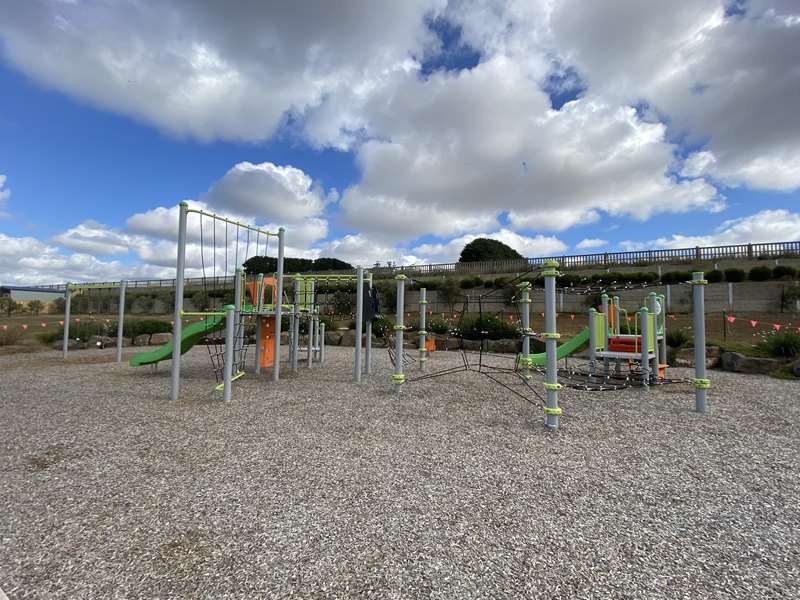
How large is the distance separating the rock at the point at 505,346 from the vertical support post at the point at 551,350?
→ 8.06 metres

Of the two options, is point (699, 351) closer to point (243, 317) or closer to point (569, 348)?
point (569, 348)

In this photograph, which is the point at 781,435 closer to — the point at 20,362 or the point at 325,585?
the point at 325,585

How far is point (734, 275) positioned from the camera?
18.5m

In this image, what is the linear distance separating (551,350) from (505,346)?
324 inches

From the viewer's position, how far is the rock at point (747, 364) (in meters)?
8.01

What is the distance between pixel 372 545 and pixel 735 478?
2.86 m

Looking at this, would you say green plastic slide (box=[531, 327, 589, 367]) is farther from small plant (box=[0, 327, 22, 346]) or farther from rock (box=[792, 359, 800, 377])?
small plant (box=[0, 327, 22, 346])

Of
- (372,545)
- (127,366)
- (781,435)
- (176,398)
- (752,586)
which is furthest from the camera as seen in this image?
(127,366)

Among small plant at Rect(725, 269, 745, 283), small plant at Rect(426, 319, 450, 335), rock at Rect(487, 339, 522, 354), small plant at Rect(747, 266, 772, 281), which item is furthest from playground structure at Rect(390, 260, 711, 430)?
small plant at Rect(747, 266, 772, 281)

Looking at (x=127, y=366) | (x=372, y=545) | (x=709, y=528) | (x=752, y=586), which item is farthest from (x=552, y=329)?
(x=127, y=366)

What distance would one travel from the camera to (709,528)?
2330mm

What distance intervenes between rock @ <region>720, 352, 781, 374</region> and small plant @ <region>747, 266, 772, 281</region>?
1321 cm

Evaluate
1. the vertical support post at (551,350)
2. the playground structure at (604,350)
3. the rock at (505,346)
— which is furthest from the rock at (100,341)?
the vertical support post at (551,350)

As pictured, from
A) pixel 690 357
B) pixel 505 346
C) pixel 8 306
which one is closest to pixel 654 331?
pixel 690 357
